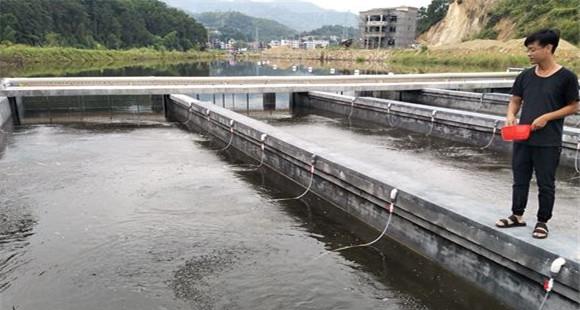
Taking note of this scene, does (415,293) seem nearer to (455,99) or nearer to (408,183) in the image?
(408,183)

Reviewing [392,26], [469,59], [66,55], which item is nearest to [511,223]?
[469,59]

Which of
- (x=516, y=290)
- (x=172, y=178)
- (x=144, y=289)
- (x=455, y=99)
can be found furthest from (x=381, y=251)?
(x=455, y=99)

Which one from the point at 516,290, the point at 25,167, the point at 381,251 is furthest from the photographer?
the point at 25,167

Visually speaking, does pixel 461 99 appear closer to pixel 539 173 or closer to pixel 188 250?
pixel 539 173

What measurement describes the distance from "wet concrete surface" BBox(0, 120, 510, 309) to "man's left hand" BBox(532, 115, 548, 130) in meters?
1.92

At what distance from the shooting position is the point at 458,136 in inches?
523

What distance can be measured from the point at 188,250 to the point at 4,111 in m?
13.5

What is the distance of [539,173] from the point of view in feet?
14.1

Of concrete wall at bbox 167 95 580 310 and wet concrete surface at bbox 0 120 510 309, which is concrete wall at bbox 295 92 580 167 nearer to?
concrete wall at bbox 167 95 580 310

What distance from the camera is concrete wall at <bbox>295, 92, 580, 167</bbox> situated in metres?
10.6

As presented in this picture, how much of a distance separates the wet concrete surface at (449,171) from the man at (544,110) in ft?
1.86

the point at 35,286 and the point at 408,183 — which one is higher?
the point at 408,183

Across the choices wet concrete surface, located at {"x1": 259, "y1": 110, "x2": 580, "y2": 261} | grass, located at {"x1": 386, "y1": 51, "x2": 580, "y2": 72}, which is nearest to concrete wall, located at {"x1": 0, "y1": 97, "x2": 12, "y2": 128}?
wet concrete surface, located at {"x1": 259, "y1": 110, "x2": 580, "y2": 261}

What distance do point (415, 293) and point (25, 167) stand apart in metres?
9.18
